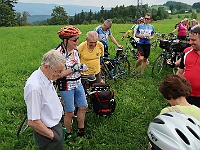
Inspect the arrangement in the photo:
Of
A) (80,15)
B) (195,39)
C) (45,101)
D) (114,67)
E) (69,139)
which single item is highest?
(80,15)

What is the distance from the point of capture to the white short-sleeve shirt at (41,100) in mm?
2604

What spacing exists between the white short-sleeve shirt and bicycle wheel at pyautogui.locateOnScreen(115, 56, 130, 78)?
16.9 ft

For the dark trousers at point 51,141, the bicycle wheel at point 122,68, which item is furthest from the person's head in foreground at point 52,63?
the bicycle wheel at point 122,68

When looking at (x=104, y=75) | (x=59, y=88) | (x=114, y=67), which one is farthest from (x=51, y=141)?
(x=114, y=67)

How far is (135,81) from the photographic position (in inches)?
311

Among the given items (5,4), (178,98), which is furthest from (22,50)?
(5,4)

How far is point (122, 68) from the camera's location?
8.25 meters

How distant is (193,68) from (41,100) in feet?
6.99

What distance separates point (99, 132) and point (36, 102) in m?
2.43

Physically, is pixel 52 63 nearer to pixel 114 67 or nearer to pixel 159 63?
pixel 114 67

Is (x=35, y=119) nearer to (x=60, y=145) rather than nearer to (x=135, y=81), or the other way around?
(x=60, y=145)

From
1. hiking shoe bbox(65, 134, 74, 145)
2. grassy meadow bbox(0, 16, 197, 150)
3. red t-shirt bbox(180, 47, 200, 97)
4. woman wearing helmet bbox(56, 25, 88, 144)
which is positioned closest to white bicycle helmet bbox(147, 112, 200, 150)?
red t-shirt bbox(180, 47, 200, 97)

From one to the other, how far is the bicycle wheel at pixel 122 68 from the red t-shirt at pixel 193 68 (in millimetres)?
4326

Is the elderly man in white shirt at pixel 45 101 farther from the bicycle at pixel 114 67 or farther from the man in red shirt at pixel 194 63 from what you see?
the bicycle at pixel 114 67
